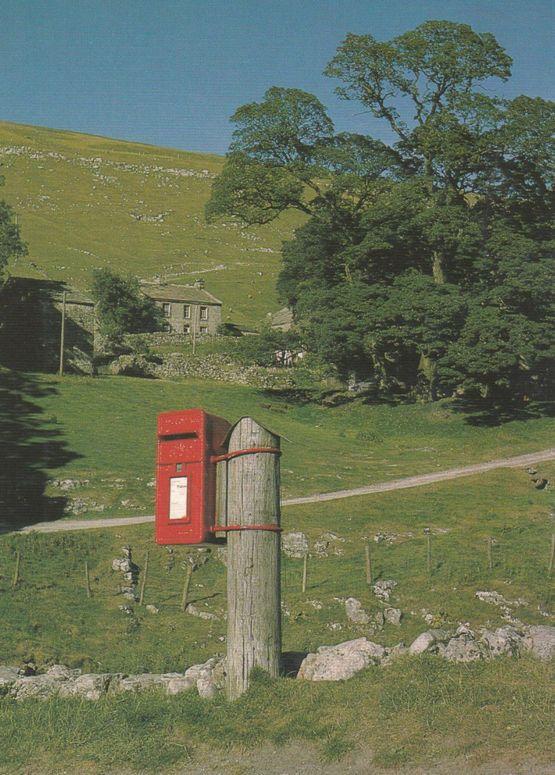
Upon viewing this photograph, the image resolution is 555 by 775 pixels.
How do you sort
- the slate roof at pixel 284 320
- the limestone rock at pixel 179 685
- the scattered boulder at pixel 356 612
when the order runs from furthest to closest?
the slate roof at pixel 284 320 → the scattered boulder at pixel 356 612 → the limestone rock at pixel 179 685

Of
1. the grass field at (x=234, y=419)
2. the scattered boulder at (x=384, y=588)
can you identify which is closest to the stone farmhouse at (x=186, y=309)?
the grass field at (x=234, y=419)

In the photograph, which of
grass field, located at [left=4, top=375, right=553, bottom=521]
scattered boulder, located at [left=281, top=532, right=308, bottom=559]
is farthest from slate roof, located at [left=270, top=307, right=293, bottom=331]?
scattered boulder, located at [left=281, top=532, right=308, bottom=559]

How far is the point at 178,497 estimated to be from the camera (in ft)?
31.2

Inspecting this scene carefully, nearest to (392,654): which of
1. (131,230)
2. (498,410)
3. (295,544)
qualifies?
(295,544)

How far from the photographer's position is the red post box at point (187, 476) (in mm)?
9312

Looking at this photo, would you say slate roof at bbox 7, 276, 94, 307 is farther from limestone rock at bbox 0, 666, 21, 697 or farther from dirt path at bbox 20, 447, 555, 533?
limestone rock at bbox 0, 666, 21, 697

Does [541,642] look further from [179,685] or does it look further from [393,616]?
[393,616]

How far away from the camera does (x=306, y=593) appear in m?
23.5

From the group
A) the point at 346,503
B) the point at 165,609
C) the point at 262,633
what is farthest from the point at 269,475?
the point at 346,503

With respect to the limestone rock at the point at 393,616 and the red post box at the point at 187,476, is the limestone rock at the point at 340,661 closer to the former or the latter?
the red post box at the point at 187,476

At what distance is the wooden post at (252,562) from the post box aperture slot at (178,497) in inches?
18.0

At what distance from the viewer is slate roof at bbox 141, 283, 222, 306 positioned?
94.2 meters

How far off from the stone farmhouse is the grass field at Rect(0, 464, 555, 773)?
60409mm

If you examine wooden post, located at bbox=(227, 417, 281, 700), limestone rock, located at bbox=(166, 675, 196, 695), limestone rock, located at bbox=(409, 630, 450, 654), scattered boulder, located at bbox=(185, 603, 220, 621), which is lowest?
scattered boulder, located at bbox=(185, 603, 220, 621)
